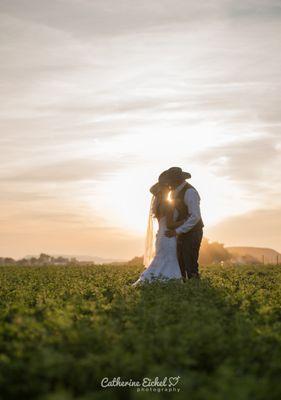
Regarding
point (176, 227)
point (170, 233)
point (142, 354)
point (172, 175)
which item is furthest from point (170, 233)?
point (142, 354)

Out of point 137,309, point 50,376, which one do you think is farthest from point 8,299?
point 50,376

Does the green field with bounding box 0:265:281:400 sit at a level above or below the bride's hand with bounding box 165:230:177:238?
below

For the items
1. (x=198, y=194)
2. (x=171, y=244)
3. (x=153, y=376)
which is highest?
(x=198, y=194)

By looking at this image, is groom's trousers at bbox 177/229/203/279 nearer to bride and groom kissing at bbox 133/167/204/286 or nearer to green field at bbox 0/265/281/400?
bride and groom kissing at bbox 133/167/204/286

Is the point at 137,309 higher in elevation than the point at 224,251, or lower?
lower

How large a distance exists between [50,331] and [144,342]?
48.4 inches

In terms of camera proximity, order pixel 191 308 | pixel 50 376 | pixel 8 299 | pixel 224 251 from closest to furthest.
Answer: pixel 50 376, pixel 191 308, pixel 8 299, pixel 224 251

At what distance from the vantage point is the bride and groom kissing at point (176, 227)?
15.9m

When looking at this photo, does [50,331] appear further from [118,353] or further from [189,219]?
[189,219]

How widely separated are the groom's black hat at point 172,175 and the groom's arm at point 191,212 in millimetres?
412

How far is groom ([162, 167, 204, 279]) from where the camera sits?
51.9ft

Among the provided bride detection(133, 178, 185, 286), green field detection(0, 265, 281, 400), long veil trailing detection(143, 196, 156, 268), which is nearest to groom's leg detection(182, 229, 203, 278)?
bride detection(133, 178, 185, 286)

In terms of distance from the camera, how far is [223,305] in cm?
1090

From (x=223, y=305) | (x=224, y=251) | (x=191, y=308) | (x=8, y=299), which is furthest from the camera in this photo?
(x=224, y=251)
